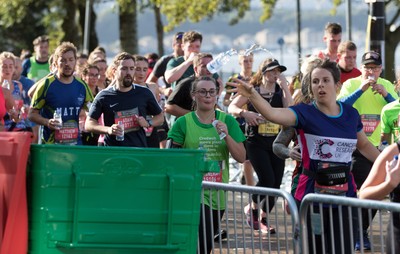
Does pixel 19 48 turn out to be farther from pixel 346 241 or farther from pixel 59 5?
pixel 346 241

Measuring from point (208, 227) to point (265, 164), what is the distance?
11.9ft

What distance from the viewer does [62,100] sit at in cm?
1164

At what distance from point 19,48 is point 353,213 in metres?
51.2

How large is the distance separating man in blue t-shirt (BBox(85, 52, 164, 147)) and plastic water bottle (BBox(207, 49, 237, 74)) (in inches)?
31.1

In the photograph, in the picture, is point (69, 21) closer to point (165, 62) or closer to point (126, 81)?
point (165, 62)

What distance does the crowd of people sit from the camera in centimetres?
794

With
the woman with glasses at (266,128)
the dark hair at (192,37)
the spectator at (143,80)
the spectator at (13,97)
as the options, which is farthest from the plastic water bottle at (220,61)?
the dark hair at (192,37)

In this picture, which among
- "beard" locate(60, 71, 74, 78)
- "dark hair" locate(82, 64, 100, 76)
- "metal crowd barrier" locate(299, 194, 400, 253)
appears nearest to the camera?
"metal crowd barrier" locate(299, 194, 400, 253)

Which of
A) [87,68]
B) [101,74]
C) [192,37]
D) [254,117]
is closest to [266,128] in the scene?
[254,117]

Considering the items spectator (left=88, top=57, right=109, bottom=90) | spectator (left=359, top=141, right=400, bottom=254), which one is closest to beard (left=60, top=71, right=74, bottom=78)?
spectator (left=88, top=57, right=109, bottom=90)

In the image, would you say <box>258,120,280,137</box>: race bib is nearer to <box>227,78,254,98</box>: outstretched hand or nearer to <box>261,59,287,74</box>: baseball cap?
<box>261,59,287,74</box>: baseball cap

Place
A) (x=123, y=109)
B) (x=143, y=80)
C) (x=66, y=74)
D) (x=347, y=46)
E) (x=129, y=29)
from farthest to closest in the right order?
(x=129, y=29), (x=143, y=80), (x=347, y=46), (x=66, y=74), (x=123, y=109)

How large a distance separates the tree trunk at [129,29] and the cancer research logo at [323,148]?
25428 mm

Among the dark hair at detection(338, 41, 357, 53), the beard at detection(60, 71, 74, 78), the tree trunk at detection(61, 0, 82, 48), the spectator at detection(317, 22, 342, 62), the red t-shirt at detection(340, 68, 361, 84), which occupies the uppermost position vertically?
the tree trunk at detection(61, 0, 82, 48)
